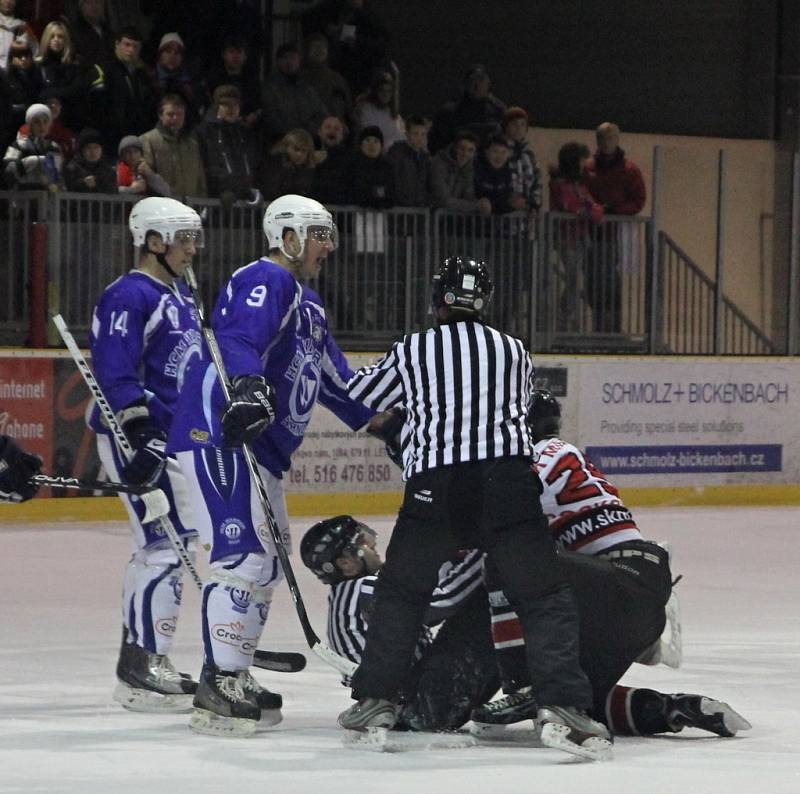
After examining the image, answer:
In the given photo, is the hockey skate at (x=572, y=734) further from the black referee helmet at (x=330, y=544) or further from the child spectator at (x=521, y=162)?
the child spectator at (x=521, y=162)

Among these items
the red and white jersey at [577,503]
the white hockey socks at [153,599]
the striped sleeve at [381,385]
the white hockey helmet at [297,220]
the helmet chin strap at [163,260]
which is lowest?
the white hockey socks at [153,599]


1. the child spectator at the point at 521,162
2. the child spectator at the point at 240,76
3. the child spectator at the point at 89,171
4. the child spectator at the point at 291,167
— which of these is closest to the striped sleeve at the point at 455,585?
the child spectator at the point at 89,171

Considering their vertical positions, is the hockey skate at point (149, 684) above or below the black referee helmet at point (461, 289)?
below

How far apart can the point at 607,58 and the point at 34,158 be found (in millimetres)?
7658

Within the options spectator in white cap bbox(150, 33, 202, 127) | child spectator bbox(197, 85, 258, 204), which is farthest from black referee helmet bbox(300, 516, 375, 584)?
spectator in white cap bbox(150, 33, 202, 127)

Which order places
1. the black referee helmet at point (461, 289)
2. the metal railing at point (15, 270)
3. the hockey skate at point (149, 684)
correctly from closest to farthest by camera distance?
1. the black referee helmet at point (461, 289)
2. the hockey skate at point (149, 684)
3. the metal railing at point (15, 270)

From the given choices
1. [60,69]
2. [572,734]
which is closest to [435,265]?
[60,69]

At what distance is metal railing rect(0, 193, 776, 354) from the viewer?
1140cm

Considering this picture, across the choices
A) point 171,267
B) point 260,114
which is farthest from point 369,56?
point 171,267

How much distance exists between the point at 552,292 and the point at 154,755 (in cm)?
828

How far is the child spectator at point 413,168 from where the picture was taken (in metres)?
12.9

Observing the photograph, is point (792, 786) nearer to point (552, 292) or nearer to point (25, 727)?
point (25, 727)

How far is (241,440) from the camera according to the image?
5.31 meters

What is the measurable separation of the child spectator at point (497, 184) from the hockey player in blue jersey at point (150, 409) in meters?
6.98
